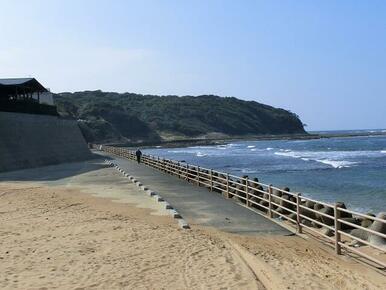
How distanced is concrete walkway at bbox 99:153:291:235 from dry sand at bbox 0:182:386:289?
836mm

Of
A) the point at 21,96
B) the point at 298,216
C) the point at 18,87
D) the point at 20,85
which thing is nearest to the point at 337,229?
the point at 298,216

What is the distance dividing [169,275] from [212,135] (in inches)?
6790

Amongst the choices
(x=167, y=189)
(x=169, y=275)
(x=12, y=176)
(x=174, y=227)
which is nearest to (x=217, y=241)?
(x=174, y=227)

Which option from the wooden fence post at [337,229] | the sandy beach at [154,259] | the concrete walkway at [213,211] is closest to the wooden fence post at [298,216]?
the concrete walkway at [213,211]

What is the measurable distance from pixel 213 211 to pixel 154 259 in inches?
256

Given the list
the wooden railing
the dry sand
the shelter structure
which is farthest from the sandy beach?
the shelter structure

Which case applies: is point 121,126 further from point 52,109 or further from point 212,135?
point 52,109

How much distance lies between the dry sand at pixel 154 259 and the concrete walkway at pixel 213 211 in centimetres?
84

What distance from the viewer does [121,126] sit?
6398 inches

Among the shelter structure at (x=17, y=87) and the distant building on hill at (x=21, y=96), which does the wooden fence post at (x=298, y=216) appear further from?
the shelter structure at (x=17, y=87)

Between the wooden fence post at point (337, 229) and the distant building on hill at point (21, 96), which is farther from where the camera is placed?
the distant building on hill at point (21, 96)

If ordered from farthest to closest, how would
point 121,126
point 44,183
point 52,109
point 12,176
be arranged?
1. point 121,126
2. point 52,109
3. point 12,176
4. point 44,183

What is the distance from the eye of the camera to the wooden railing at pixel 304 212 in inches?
386

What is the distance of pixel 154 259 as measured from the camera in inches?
368
